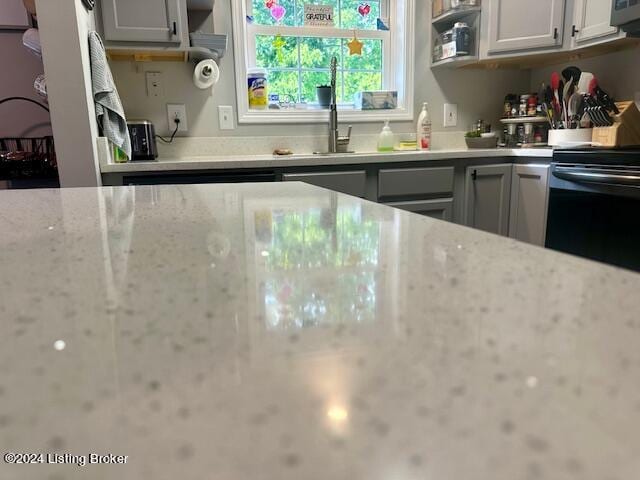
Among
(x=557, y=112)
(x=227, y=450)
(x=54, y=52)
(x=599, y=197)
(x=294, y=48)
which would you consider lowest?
(x=599, y=197)

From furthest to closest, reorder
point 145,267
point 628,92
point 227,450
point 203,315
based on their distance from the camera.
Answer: point 628,92, point 145,267, point 203,315, point 227,450

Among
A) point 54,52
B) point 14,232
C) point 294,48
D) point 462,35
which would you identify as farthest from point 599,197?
point 54,52

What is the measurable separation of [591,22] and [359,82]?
1.32 meters

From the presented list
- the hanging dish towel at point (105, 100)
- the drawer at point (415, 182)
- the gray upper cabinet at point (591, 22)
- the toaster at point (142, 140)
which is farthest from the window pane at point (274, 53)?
the gray upper cabinet at point (591, 22)

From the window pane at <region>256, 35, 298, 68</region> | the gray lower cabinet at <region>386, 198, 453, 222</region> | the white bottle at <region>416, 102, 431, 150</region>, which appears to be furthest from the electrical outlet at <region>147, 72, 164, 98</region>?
the white bottle at <region>416, 102, 431, 150</region>

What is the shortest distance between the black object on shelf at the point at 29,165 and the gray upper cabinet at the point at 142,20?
771 millimetres

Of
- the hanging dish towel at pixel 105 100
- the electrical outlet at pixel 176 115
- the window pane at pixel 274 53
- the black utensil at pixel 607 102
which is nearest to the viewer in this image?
the hanging dish towel at pixel 105 100

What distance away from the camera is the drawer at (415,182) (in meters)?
2.35

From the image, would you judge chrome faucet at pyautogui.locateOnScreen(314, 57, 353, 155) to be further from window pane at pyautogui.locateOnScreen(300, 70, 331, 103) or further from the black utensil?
the black utensil

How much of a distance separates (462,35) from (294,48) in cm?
101

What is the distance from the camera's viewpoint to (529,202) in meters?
2.50

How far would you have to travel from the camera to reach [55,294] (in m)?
0.35

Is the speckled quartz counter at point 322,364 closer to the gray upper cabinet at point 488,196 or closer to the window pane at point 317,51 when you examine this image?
the gray upper cabinet at point 488,196

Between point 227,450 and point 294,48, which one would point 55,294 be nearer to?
point 227,450
